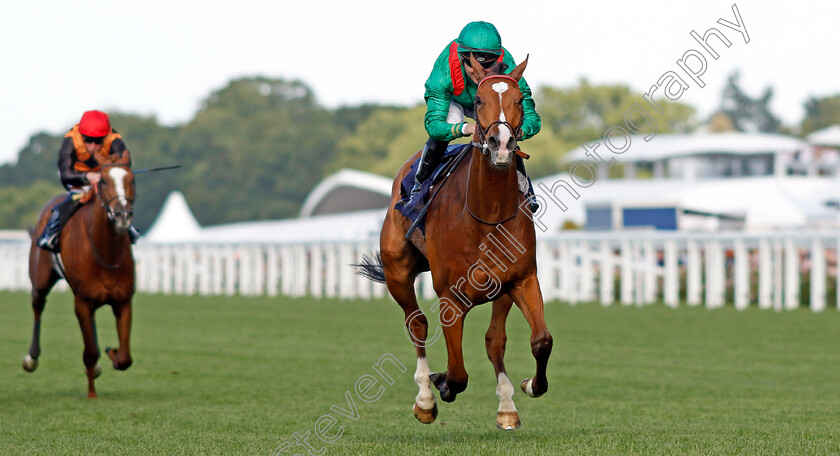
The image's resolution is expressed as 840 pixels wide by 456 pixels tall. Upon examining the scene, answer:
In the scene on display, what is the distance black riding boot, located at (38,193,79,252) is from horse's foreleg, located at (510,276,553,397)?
5.36 metres

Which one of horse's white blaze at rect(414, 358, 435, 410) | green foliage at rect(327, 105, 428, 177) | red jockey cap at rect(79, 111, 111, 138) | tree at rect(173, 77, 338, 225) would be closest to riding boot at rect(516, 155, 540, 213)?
horse's white blaze at rect(414, 358, 435, 410)

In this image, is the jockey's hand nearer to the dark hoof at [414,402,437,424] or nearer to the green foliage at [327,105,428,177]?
the dark hoof at [414,402,437,424]

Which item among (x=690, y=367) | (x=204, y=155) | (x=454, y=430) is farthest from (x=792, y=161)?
(x=204, y=155)

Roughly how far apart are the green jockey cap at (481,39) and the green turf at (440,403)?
228 centimetres

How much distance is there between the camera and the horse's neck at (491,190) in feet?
22.9

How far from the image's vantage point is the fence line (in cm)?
1977

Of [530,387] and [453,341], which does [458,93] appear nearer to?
[453,341]

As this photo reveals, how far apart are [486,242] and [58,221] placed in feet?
17.7

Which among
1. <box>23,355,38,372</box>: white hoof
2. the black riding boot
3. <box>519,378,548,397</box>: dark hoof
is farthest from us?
<box>23,355,38,372</box>: white hoof

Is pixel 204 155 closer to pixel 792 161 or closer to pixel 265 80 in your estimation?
pixel 265 80

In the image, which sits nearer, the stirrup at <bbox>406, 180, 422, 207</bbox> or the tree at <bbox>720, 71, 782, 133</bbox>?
the stirrup at <bbox>406, 180, 422, 207</bbox>

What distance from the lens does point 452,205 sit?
24.2 feet

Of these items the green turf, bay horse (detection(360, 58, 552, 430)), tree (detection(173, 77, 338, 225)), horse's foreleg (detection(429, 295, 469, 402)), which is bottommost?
the green turf

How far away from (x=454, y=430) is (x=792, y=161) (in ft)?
153
